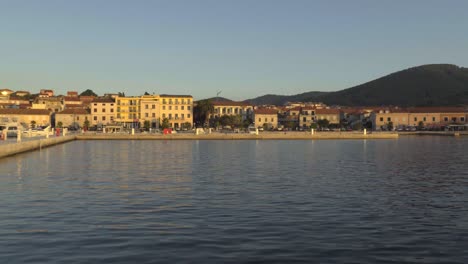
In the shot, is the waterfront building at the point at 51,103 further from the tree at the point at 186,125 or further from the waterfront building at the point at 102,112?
the tree at the point at 186,125

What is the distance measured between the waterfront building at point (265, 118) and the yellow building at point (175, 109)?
20635 millimetres

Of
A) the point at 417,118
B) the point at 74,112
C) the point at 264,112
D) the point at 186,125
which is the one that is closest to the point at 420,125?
the point at 417,118

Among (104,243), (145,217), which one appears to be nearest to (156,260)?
(104,243)

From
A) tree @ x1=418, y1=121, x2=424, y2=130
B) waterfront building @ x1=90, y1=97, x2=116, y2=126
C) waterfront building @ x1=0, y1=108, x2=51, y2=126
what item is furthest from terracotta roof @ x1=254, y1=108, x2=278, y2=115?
waterfront building @ x1=0, y1=108, x2=51, y2=126

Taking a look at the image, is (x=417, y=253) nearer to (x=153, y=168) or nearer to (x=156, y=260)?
(x=156, y=260)

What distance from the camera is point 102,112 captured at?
13750cm

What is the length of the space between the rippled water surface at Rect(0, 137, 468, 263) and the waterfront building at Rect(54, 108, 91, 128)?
110 m

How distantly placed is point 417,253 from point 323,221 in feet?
13.3

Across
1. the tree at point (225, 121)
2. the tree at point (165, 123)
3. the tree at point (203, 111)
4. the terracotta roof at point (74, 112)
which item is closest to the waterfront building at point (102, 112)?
the terracotta roof at point (74, 112)

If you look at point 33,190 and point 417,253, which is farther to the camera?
point 33,190

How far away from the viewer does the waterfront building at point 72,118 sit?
135 m

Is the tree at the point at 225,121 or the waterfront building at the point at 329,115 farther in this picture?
the waterfront building at the point at 329,115

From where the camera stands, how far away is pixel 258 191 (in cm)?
2305

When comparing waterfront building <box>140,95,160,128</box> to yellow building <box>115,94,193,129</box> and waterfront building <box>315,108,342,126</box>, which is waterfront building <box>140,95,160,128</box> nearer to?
yellow building <box>115,94,193,129</box>
